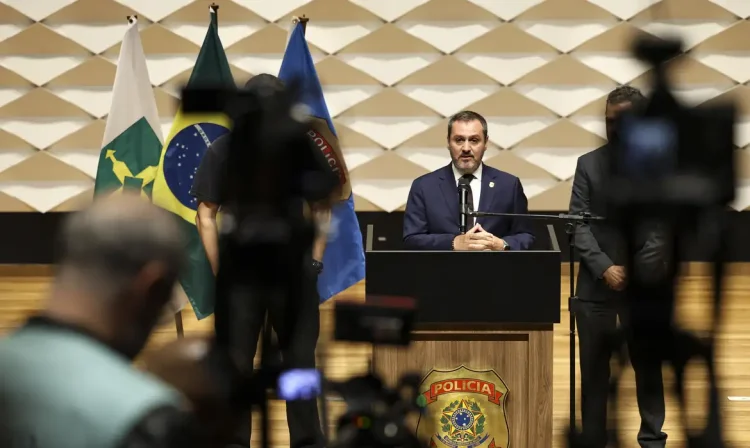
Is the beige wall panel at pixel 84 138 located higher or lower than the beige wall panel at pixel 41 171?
higher

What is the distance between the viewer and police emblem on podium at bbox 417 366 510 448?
13.4 ft

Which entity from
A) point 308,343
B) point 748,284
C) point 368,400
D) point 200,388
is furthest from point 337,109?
point 200,388

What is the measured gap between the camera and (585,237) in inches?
172

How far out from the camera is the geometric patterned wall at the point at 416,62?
792 cm

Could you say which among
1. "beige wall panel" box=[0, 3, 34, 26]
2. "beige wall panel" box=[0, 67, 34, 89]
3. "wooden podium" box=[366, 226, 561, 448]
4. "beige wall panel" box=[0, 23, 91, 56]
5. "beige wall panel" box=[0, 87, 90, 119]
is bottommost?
"wooden podium" box=[366, 226, 561, 448]

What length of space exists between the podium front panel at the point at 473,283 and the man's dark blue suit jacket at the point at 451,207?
14.0 inches

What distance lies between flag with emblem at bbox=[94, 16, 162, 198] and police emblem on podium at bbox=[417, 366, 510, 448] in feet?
6.46

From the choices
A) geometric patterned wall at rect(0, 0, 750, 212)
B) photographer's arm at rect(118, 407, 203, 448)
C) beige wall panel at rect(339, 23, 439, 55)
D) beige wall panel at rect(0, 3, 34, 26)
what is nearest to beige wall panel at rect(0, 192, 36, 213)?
geometric patterned wall at rect(0, 0, 750, 212)

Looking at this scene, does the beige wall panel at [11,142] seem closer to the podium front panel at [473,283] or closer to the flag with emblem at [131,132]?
the flag with emblem at [131,132]

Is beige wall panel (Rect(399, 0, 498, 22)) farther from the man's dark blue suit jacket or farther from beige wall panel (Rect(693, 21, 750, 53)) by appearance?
the man's dark blue suit jacket

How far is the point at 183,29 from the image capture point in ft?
26.1

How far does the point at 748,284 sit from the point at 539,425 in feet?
13.6

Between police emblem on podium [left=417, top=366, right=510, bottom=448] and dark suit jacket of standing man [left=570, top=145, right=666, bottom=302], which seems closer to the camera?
police emblem on podium [left=417, top=366, right=510, bottom=448]

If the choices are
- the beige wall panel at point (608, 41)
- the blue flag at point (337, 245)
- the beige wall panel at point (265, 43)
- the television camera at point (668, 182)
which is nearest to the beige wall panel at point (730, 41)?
the beige wall panel at point (608, 41)
